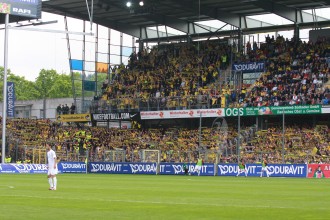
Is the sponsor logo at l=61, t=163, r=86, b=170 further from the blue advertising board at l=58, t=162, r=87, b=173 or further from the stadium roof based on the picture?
the stadium roof

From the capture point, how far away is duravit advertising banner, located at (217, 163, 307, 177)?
53.3 meters

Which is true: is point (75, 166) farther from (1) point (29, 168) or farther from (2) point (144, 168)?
(2) point (144, 168)

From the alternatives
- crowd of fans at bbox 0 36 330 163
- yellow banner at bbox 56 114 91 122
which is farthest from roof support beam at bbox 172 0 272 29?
yellow banner at bbox 56 114 91 122

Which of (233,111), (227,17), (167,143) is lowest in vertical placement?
(167,143)

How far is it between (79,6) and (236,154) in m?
25.7

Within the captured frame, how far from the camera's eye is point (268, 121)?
66375 millimetres

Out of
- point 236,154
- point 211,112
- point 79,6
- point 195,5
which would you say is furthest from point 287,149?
point 79,6

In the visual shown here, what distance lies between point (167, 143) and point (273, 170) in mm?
14619

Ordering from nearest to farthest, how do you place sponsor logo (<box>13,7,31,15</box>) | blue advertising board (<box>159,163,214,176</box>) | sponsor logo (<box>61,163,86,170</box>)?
sponsor logo (<box>13,7,31,15</box>), blue advertising board (<box>159,163,214,176</box>), sponsor logo (<box>61,163,86,170</box>)

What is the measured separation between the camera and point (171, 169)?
6006cm

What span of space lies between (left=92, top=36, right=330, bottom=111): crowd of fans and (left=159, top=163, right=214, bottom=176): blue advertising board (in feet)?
29.2

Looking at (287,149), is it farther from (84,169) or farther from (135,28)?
(135,28)

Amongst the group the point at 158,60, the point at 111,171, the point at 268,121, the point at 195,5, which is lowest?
the point at 111,171

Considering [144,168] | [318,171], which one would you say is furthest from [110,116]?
[318,171]
